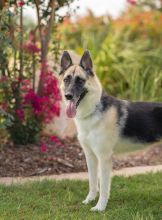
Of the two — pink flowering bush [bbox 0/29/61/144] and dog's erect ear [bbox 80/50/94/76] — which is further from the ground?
dog's erect ear [bbox 80/50/94/76]

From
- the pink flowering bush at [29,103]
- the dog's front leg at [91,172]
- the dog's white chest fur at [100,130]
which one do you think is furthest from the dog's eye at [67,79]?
the pink flowering bush at [29,103]

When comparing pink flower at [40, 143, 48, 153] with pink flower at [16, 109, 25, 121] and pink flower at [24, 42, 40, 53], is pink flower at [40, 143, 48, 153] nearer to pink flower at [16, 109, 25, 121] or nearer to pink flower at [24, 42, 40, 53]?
pink flower at [16, 109, 25, 121]

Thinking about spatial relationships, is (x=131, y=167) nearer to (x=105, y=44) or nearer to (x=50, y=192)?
(x=50, y=192)

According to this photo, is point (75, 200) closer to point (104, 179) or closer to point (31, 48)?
point (104, 179)

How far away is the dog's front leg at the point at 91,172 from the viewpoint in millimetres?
6117

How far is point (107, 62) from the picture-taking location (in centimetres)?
1200

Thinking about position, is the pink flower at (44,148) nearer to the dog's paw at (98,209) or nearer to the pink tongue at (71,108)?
the dog's paw at (98,209)

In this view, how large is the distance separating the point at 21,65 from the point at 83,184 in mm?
2333

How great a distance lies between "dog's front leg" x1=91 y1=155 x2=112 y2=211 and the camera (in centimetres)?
581

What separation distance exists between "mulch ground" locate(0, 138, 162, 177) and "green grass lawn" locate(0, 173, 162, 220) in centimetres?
71

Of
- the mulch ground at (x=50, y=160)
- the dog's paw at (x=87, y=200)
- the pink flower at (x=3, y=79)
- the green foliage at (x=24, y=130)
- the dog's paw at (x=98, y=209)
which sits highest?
the pink flower at (x=3, y=79)

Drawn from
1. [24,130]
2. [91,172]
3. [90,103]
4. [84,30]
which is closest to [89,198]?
[91,172]

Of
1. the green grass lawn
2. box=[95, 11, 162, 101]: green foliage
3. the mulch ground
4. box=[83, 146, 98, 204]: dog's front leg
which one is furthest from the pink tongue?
box=[95, 11, 162, 101]: green foliage

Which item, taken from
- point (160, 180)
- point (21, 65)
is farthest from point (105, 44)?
point (160, 180)
